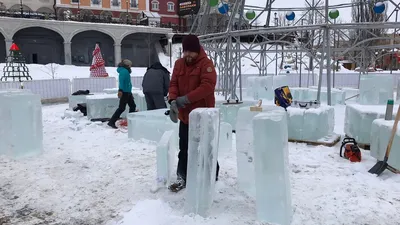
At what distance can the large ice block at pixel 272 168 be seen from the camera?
3.07 metres

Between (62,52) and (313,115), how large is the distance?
31561 millimetres

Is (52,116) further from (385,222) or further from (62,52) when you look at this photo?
(62,52)

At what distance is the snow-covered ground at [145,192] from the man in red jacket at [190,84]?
2.09 ft

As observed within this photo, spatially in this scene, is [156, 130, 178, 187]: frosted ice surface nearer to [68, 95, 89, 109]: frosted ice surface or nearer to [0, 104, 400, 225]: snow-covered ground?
[0, 104, 400, 225]: snow-covered ground

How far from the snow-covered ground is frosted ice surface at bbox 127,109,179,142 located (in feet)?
1.53

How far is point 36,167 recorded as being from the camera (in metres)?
5.00

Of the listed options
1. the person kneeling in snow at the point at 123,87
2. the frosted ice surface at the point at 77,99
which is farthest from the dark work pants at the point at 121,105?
the frosted ice surface at the point at 77,99

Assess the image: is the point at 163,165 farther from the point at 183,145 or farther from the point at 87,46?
the point at 87,46

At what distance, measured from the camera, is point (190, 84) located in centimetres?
367

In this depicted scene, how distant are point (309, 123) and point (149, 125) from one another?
9.61ft

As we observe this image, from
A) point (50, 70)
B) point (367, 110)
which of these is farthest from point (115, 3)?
point (367, 110)

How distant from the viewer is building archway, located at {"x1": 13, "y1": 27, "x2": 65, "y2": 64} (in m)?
31.0

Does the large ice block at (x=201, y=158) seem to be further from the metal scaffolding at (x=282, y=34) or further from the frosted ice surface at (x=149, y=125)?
the metal scaffolding at (x=282, y=34)

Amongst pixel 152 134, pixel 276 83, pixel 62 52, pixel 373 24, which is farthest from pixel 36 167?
pixel 62 52
